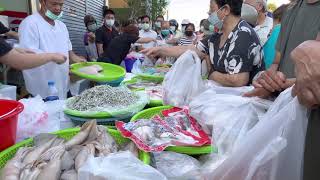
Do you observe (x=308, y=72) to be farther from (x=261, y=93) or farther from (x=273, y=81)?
(x=261, y=93)

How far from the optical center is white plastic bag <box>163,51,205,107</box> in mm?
1978

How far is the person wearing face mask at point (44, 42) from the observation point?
3.01 metres

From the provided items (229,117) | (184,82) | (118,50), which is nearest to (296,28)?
(184,82)

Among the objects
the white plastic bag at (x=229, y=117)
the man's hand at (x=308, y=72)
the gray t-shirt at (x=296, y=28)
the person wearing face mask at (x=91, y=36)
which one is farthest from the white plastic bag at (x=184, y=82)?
the person wearing face mask at (x=91, y=36)

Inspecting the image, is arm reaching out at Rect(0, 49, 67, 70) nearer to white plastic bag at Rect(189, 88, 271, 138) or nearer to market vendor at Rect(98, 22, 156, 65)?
white plastic bag at Rect(189, 88, 271, 138)

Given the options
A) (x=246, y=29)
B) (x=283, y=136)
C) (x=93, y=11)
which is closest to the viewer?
(x=283, y=136)

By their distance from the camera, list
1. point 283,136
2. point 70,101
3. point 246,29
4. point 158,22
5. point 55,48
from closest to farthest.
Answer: point 283,136
point 70,101
point 246,29
point 55,48
point 158,22

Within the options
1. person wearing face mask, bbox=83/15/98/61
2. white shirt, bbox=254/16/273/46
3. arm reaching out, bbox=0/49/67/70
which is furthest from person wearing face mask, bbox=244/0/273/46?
person wearing face mask, bbox=83/15/98/61

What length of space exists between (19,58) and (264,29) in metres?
2.81

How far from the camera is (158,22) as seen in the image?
10.2 m

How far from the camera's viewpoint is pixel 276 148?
816 mm

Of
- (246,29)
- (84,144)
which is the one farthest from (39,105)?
(246,29)

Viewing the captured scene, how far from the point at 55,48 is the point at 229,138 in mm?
2484

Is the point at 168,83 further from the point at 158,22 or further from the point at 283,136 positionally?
the point at 158,22
